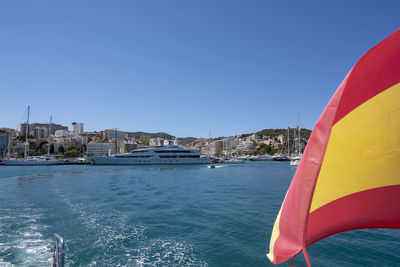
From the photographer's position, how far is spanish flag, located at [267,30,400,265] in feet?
3.24

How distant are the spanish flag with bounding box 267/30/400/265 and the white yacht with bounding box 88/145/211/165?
54772 mm

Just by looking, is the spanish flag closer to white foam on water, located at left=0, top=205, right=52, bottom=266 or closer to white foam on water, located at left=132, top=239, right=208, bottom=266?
white foam on water, located at left=132, top=239, right=208, bottom=266

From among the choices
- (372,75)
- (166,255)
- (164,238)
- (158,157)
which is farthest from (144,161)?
(372,75)

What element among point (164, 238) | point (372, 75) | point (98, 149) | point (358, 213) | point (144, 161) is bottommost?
point (144, 161)

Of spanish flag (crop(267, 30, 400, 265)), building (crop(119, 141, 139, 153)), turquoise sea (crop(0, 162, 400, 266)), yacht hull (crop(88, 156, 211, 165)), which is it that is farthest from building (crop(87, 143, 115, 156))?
spanish flag (crop(267, 30, 400, 265))

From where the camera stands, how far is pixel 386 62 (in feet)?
3.11

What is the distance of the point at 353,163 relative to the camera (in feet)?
3.57

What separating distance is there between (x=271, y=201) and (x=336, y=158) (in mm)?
12407

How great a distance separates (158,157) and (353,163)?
55572mm

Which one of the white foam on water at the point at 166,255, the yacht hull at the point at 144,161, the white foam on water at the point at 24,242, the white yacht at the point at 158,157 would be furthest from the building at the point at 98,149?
the white foam on water at the point at 166,255

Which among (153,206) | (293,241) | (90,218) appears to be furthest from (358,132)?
(153,206)

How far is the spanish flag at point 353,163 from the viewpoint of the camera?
989mm

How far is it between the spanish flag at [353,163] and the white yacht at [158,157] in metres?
54.8

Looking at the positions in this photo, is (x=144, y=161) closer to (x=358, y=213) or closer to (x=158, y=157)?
(x=158, y=157)
